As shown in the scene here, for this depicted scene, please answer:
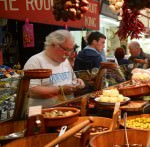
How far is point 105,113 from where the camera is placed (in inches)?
96.4

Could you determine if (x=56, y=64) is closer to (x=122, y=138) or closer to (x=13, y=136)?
(x=13, y=136)

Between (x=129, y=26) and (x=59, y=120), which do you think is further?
(x=129, y=26)

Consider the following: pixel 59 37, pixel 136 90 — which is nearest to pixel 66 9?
pixel 136 90

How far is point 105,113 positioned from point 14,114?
0.79 meters

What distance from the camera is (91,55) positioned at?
4.46 m

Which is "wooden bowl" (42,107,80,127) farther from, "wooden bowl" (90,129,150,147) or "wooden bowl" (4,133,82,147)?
"wooden bowl" (90,129,150,147)

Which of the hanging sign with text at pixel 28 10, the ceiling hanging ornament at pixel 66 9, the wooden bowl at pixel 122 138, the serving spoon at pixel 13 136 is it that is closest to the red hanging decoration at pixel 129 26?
A: the ceiling hanging ornament at pixel 66 9

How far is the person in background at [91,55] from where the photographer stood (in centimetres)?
441

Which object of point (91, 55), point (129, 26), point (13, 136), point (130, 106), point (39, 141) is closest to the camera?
point (39, 141)

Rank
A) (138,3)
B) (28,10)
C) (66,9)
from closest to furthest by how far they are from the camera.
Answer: (138,3)
(66,9)
(28,10)

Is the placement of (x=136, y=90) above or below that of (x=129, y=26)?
below

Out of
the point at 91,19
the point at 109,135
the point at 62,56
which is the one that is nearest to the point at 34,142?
the point at 109,135

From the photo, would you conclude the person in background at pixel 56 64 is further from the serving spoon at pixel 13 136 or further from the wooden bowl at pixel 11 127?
the serving spoon at pixel 13 136

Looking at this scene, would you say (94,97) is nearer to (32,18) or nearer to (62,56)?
(62,56)
